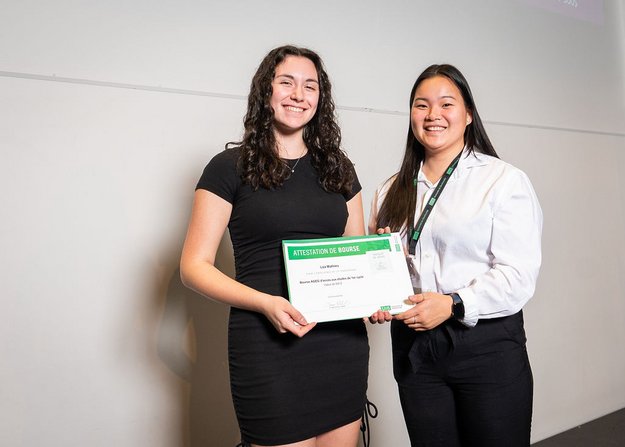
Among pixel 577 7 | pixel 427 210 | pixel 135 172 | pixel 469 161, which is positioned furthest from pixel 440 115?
pixel 577 7

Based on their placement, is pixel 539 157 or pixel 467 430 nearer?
pixel 467 430

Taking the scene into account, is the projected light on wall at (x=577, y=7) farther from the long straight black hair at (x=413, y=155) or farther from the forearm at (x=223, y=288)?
the forearm at (x=223, y=288)

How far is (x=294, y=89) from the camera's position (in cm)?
136

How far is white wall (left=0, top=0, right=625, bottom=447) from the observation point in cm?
171

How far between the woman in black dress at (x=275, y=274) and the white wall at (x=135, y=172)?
0.68 meters

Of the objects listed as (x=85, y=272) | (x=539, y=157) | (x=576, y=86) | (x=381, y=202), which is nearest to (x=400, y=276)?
(x=381, y=202)

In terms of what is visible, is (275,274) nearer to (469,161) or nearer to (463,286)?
(463,286)

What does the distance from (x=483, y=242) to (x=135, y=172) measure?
1253mm

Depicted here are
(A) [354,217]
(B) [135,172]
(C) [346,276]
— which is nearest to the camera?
(C) [346,276]

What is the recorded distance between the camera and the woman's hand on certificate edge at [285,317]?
118 cm

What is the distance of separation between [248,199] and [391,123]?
1456 millimetres

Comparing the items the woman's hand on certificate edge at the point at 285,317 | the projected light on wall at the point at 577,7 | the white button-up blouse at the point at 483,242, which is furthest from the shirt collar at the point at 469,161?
the projected light on wall at the point at 577,7

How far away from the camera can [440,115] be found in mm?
1480

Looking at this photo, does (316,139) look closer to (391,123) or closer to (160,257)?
(160,257)
